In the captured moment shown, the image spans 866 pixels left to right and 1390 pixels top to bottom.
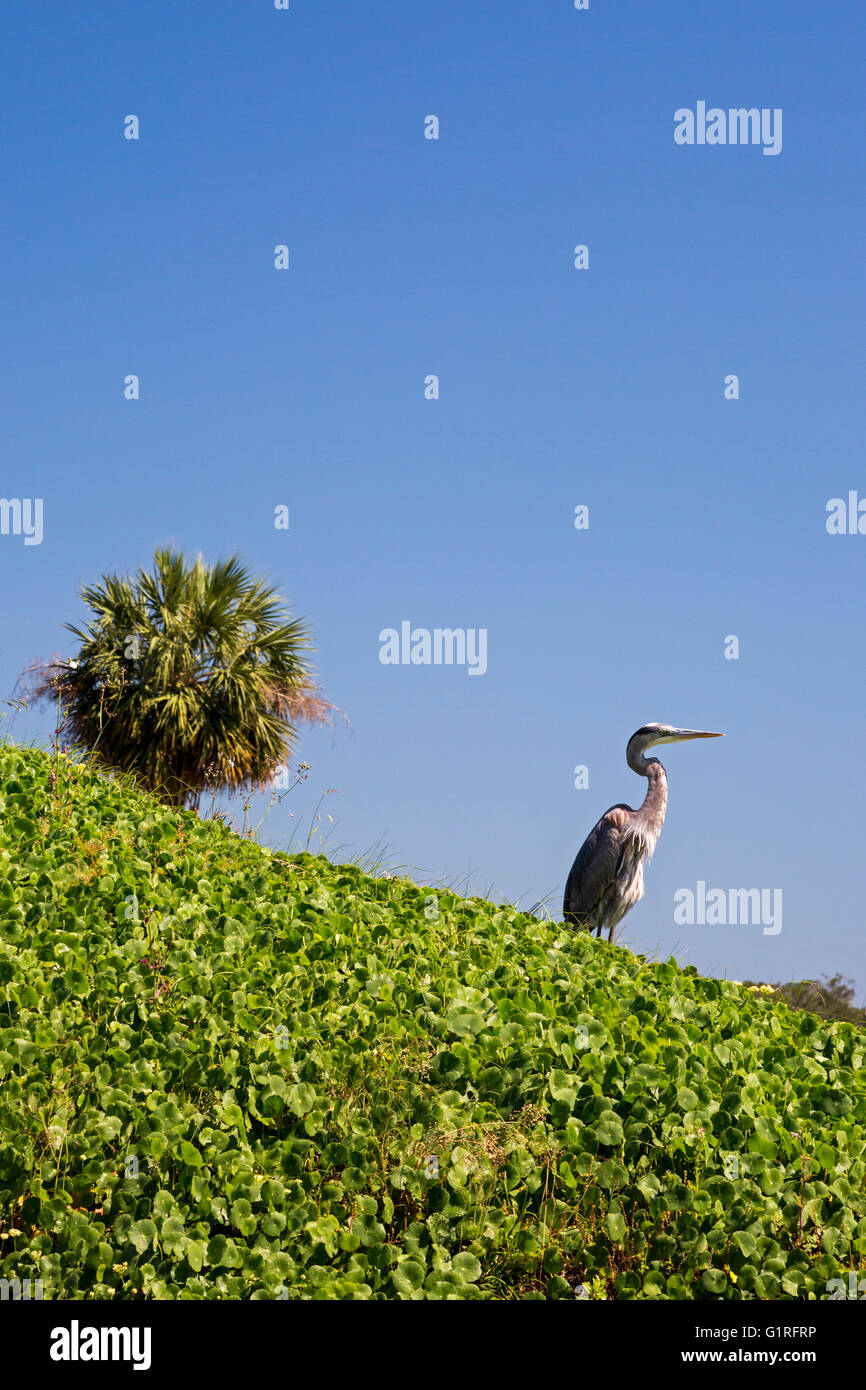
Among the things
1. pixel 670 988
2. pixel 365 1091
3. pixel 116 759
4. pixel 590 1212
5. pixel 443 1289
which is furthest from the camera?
pixel 116 759

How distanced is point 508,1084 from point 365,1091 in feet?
2.09

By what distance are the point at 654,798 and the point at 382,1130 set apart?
7.57m

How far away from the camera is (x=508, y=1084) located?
16.5ft

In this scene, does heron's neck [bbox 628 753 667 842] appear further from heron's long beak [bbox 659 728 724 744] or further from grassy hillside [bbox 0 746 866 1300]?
grassy hillside [bbox 0 746 866 1300]

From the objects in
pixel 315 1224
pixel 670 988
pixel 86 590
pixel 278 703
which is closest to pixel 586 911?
pixel 670 988

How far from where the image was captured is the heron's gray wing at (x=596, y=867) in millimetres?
11695

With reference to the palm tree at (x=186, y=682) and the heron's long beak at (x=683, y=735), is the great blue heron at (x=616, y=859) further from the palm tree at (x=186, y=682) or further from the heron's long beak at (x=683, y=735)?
the palm tree at (x=186, y=682)

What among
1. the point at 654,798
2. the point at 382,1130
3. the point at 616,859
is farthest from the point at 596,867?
the point at 382,1130

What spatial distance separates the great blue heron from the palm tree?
30.4 feet

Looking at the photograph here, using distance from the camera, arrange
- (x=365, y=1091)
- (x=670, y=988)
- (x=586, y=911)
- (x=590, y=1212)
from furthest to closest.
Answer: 1. (x=586, y=911)
2. (x=670, y=988)
3. (x=365, y=1091)
4. (x=590, y=1212)

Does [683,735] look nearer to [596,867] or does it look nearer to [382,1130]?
[596,867]

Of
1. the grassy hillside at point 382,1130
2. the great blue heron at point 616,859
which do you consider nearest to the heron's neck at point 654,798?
the great blue heron at point 616,859

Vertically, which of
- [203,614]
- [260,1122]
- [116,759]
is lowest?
[260,1122]
